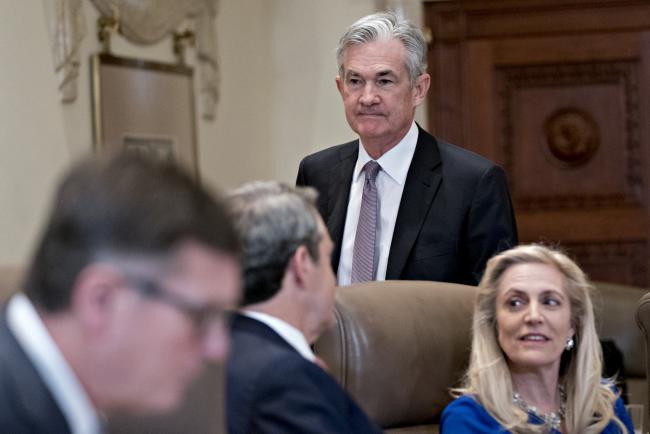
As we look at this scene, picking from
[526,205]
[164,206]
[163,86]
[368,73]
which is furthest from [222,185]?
[164,206]

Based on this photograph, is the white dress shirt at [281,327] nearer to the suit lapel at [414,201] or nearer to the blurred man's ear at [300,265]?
the blurred man's ear at [300,265]

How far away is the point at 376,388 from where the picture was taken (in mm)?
2658

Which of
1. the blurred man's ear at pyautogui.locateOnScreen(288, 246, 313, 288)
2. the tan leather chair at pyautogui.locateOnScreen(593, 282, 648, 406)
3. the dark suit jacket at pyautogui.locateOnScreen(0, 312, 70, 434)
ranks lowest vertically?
the tan leather chair at pyautogui.locateOnScreen(593, 282, 648, 406)

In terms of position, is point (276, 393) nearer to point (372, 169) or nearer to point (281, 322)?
point (281, 322)

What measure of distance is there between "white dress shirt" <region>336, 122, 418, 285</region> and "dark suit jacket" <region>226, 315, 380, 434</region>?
47.7 inches

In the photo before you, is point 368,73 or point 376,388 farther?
point 368,73

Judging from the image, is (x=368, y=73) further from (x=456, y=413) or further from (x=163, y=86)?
(x=163, y=86)

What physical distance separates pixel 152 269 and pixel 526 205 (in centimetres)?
510

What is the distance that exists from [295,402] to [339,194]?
1404 mm

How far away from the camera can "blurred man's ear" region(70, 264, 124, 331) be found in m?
0.95

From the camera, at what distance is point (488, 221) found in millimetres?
3010

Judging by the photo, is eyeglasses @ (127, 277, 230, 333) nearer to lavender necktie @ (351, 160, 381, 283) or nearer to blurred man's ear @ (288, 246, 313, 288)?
blurred man's ear @ (288, 246, 313, 288)

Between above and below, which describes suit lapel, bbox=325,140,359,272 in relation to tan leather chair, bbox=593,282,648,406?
above

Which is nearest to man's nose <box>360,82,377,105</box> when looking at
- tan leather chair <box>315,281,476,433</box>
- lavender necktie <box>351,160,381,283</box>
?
lavender necktie <box>351,160,381,283</box>
